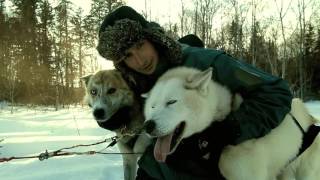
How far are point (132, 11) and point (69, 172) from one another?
177 cm

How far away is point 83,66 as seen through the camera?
30938 millimetres

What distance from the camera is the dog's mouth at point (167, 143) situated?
2.16m

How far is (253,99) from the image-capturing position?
2400 millimetres

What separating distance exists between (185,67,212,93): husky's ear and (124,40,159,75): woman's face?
655 mm

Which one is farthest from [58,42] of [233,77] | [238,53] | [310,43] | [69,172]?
[233,77]

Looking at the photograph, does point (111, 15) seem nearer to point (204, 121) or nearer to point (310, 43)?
point (204, 121)

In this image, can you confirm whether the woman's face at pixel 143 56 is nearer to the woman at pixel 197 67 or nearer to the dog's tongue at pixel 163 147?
the woman at pixel 197 67

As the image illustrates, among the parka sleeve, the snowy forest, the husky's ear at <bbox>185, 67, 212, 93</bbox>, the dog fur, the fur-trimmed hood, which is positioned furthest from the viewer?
the snowy forest

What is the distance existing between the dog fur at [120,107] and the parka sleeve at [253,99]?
1.21 meters

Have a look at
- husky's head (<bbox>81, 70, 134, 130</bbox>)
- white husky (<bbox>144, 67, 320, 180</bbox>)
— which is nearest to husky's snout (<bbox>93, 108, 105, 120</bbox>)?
husky's head (<bbox>81, 70, 134, 130</bbox>)

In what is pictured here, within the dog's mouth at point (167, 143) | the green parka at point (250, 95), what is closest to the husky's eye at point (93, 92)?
the green parka at point (250, 95)

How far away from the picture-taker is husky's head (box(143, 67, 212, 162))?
6.91ft

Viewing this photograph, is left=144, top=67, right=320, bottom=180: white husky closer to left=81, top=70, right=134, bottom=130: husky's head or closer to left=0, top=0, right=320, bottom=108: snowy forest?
left=81, top=70, right=134, bottom=130: husky's head

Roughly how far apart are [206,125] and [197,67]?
0.41 meters
